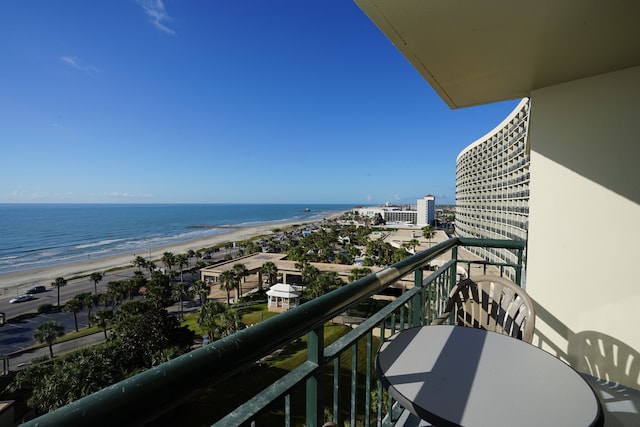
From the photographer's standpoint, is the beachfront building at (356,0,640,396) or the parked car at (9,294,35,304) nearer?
the beachfront building at (356,0,640,396)

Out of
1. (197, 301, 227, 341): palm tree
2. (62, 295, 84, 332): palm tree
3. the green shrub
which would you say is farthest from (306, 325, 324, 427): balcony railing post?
the green shrub

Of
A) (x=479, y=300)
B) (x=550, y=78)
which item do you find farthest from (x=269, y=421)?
(x=550, y=78)

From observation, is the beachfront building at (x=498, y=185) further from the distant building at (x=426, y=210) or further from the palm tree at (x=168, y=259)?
the distant building at (x=426, y=210)

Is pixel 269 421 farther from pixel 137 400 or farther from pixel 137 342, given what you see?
pixel 137 400

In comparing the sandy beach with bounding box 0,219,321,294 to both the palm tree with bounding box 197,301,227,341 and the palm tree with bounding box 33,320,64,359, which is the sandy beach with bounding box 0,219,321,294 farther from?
the palm tree with bounding box 197,301,227,341

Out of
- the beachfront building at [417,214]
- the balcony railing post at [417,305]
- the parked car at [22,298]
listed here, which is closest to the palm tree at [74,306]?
the parked car at [22,298]

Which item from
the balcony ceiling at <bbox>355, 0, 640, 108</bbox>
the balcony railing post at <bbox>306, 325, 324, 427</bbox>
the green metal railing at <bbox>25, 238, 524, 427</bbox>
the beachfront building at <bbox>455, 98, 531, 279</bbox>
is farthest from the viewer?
the beachfront building at <bbox>455, 98, 531, 279</bbox>
